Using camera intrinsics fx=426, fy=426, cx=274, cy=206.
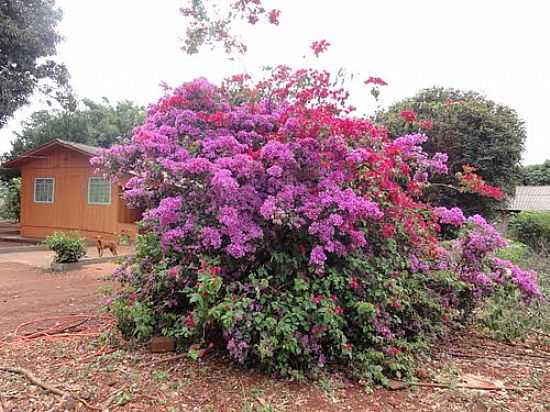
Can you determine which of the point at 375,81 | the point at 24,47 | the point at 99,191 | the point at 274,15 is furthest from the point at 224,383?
the point at 24,47

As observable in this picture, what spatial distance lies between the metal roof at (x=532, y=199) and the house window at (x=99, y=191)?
58.8 ft

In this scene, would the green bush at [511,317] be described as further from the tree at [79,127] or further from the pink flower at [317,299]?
the tree at [79,127]

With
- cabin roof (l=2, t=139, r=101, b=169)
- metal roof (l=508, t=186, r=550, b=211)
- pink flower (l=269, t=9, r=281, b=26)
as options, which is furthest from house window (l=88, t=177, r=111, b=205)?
metal roof (l=508, t=186, r=550, b=211)

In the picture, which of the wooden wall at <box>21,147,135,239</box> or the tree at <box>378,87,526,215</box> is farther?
the wooden wall at <box>21,147,135,239</box>

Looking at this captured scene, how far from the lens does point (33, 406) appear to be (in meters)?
2.48

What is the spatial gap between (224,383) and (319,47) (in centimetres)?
305

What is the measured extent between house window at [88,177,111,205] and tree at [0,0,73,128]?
2.85m

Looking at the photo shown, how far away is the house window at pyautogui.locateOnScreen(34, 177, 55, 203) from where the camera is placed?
45.3ft

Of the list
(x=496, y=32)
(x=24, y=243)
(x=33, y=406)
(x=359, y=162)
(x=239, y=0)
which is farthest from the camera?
(x=24, y=243)

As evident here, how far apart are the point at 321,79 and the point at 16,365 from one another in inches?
129

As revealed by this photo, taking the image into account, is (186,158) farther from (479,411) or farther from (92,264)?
(92,264)

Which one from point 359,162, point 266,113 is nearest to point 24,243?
point 266,113

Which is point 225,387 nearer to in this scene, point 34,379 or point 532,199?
point 34,379

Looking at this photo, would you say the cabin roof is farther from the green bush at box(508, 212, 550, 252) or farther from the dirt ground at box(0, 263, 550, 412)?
the green bush at box(508, 212, 550, 252)
